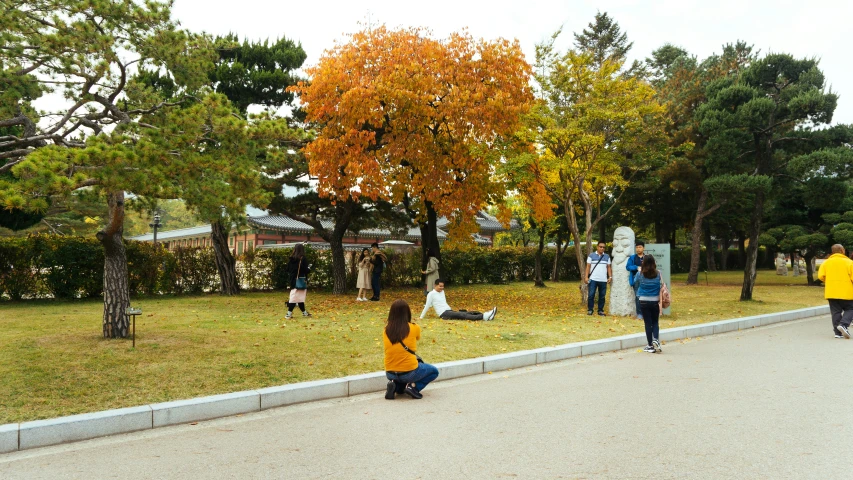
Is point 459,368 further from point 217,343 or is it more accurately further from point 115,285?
point 115,285

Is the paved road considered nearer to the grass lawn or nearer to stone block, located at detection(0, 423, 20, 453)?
stone block, located at detection(0, 423, 20, 453)

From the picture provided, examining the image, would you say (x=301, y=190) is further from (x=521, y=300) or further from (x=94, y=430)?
(x=94, y=430)

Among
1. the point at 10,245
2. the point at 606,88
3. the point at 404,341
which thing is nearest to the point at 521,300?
the point at 606,88

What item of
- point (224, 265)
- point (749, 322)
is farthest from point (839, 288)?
point (224, 265)

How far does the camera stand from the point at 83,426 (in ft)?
16.0

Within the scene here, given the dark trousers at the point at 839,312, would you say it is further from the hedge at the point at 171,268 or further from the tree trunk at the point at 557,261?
the tree trunk at the point at 557,261

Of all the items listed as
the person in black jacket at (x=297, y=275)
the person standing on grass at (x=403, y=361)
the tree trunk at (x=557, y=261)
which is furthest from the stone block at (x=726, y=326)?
the tree trunk at (x=557, y=261)

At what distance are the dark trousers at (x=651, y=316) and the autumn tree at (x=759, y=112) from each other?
31.6ft

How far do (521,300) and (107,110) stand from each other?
42.9ft

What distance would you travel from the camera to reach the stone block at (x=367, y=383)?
6504 millimetres

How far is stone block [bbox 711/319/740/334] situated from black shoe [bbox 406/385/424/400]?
27.2ft

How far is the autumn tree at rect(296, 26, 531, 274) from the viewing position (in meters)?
15.2

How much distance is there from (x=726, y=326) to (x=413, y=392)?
8.84m

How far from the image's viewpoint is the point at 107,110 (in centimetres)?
796
